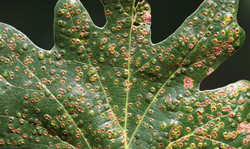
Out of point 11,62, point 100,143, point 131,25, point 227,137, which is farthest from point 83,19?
point 227,137

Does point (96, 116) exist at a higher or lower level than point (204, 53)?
lower

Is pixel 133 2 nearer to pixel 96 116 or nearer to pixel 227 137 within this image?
pixel 96 116

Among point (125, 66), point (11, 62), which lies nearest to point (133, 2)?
point (125, 66)

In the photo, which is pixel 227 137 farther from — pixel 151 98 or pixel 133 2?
pixel 133 2

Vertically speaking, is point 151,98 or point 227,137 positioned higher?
point 151,98

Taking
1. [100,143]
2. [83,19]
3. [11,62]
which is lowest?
[100,143]

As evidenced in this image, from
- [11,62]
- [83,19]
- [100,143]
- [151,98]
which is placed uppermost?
[83,19]
